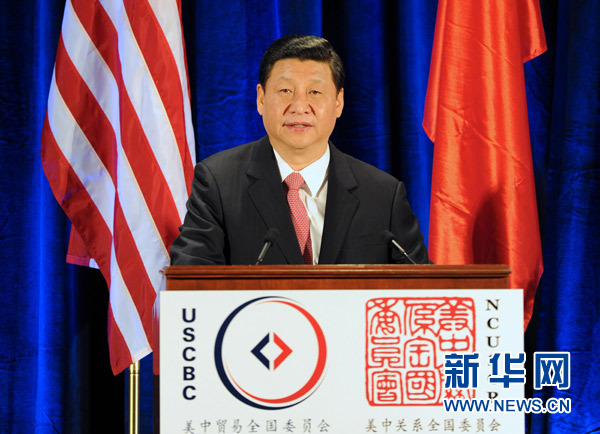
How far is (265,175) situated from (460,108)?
99 centimetres

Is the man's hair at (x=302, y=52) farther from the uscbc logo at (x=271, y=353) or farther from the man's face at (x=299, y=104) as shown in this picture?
the uscbc logo at (x=271, y=353)

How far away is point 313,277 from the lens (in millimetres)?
1296

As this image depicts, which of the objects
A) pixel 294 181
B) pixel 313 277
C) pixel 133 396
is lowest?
pixel 133 396

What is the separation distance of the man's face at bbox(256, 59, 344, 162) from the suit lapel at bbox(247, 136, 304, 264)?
0.27 ft

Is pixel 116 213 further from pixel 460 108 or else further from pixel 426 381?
pixel 426 381

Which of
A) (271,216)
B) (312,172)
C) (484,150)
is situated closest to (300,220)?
(271,216)

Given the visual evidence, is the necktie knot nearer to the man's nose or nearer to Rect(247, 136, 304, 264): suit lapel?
Rect(247, 136, 304, 264): suit lapel

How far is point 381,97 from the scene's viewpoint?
120 inches

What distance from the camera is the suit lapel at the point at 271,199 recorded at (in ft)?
6.35

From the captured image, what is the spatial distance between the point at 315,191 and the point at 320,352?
3.13 feet

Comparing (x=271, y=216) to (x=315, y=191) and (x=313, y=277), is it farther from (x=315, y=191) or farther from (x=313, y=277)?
(x=313, y=277)

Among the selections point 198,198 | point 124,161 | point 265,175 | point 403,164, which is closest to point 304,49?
point 265,175

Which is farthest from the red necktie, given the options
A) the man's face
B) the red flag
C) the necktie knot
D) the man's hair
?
the red flag

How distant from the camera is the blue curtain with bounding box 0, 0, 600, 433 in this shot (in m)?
2.91
